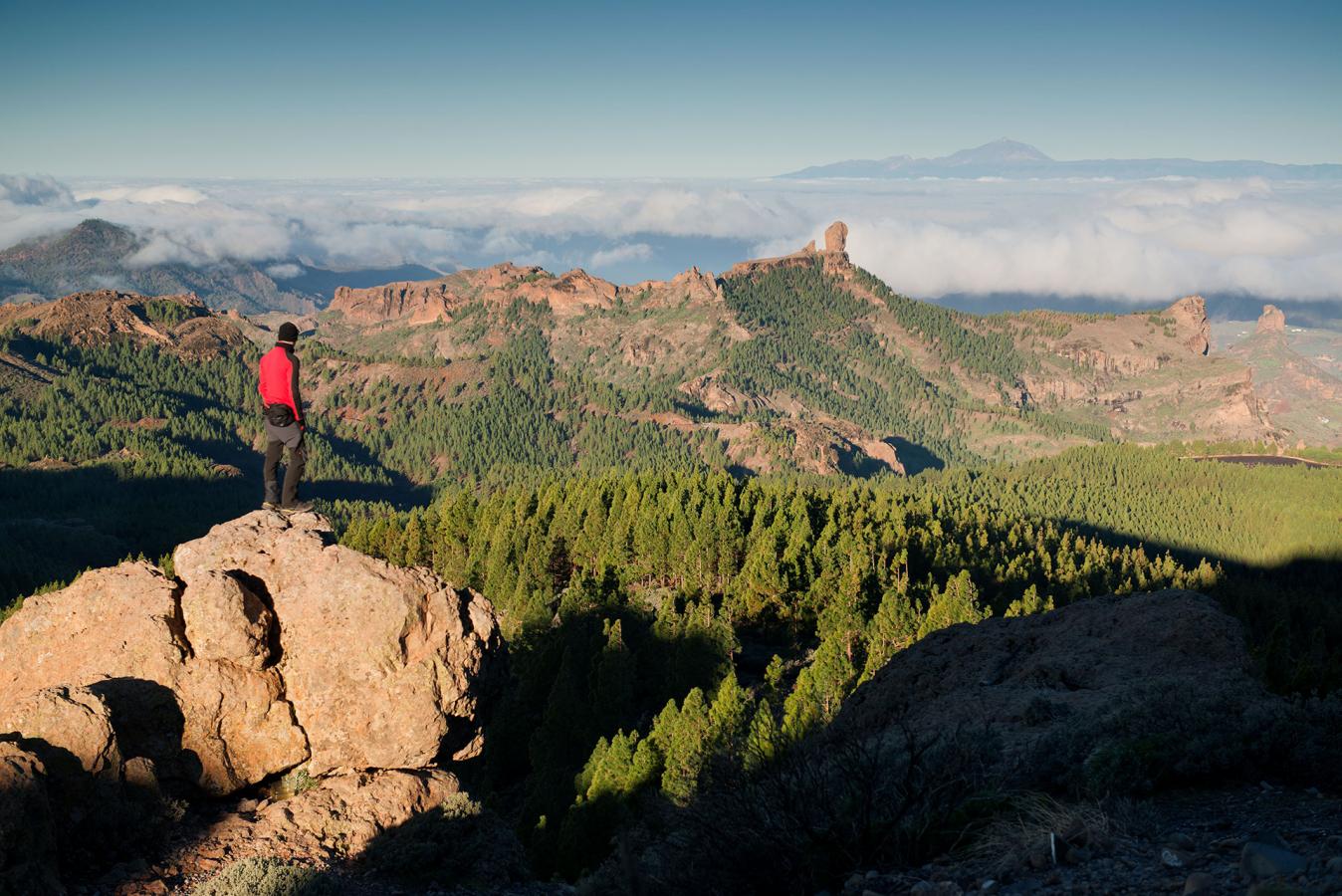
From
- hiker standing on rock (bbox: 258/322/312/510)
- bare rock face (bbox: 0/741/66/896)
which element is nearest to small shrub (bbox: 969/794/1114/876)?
bare rock face (bbox: 0/741/66/896)

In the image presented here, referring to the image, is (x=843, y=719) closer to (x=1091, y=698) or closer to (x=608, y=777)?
(x=1091, y=698)

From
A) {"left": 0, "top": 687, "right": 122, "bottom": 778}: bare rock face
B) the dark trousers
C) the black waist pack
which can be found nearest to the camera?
{"left": 0, "top": 687, "right": 122, "bottom": 778}: bare rock face

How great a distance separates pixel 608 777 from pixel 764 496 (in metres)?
82.0

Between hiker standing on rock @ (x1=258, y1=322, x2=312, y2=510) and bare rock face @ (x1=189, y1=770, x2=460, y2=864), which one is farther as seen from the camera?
hiker standing on rock @ (x1=258, y1=322, x2=312, y2=510)

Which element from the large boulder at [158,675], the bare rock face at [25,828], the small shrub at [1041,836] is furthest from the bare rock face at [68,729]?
the small shrub at [1041,836]

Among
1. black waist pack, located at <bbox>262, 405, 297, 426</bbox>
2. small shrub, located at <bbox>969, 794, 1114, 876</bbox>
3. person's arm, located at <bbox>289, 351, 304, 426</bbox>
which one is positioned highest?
A: person's arm, located at <bbox>289, 351, 304, 426</bbox>

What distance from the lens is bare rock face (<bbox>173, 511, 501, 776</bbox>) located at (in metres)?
25.4

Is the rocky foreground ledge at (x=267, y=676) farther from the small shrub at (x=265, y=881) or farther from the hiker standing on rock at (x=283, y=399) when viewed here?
the small shrub at (x=265, y=881)

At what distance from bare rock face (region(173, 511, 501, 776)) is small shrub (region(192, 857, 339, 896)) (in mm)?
5647

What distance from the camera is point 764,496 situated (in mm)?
126875

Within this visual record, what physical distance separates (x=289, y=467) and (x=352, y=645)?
252 inches

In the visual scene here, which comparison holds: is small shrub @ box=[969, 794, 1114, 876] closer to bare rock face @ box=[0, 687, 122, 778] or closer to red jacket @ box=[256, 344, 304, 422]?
bare rock face @ box=[0, 687, 122, 778]

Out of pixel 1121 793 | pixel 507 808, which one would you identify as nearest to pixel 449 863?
pixel 1121 793

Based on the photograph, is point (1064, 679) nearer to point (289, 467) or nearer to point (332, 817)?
point (332, 817)
